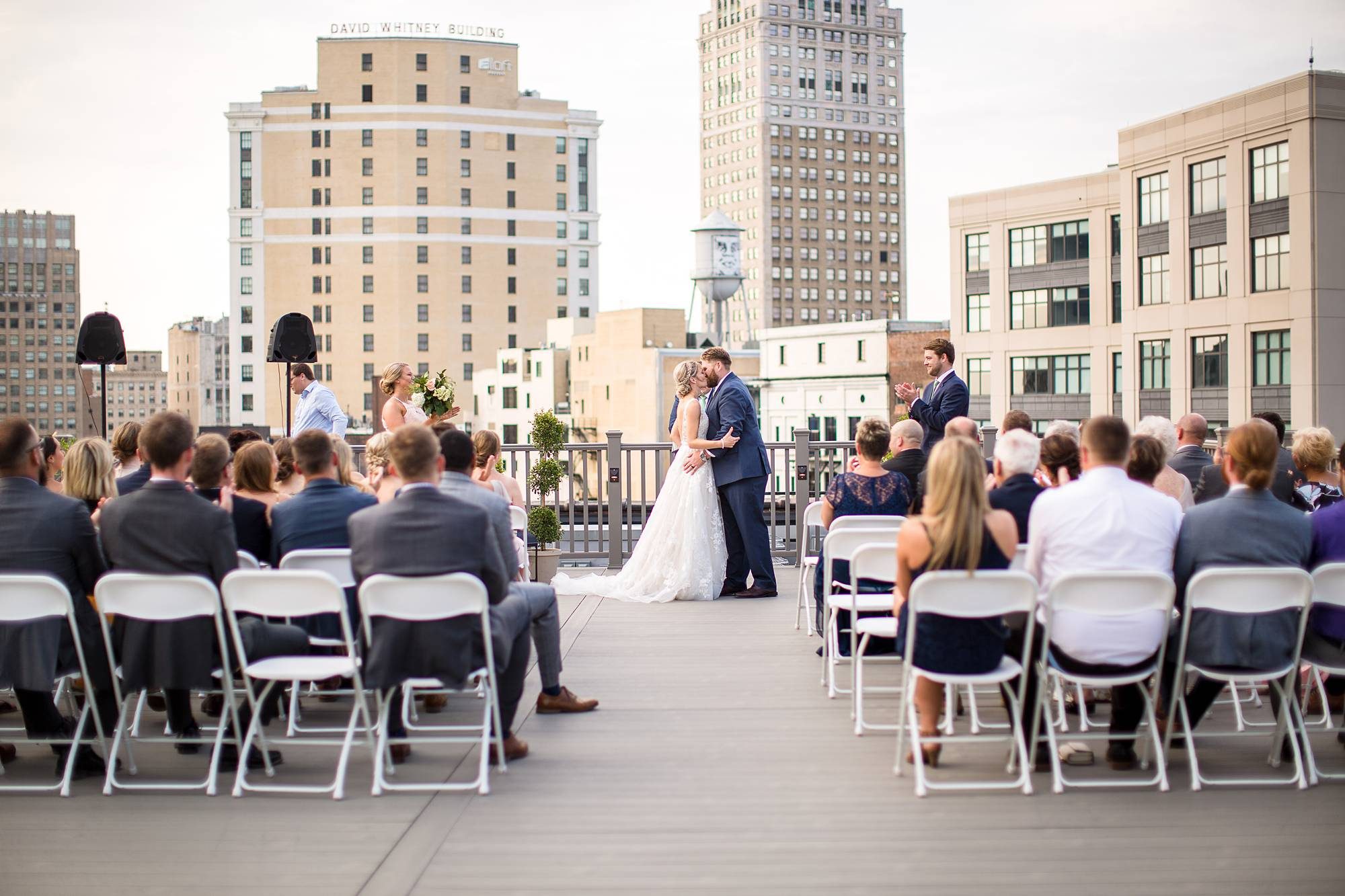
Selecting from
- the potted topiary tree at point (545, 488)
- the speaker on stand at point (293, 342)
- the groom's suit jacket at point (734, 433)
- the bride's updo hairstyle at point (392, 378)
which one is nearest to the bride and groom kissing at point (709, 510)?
the groom's suit jacket at point (734, 433)

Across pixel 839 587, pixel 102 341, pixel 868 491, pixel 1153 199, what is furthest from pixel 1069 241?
pixel 839 587

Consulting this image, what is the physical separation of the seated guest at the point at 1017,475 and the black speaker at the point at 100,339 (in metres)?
9.38

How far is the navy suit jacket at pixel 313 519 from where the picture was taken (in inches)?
241

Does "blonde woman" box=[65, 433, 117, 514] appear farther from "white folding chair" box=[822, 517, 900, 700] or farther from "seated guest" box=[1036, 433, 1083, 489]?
"seated guest" box=[1036, 433, 1083, 489]

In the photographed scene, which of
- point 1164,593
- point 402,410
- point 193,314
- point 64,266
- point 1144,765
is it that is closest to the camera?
point 1164,593

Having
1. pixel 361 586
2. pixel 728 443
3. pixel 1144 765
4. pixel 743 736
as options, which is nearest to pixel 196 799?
pixel 361 586

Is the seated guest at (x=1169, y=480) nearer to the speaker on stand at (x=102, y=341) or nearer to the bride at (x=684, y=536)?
the bride at (x=684, y=536)

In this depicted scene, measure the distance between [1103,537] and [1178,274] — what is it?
49732 millimetres

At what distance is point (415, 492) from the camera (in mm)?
5188

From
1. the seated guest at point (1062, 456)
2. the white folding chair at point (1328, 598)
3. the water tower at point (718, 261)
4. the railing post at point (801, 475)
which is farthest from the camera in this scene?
the water tower at point (718, 261)

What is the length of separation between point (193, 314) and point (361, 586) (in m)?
164

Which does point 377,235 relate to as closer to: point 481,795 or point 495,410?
point 495,410

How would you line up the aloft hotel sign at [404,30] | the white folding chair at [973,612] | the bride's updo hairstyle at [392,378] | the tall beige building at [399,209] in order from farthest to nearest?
the aloft hotel sign at [404,30], the tall beige building at [399,209], the bride's updo hairstyle at [392,378], the white folding chair at [973,612]

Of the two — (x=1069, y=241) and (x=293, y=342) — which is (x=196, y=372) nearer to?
(x=1069, y=241)
